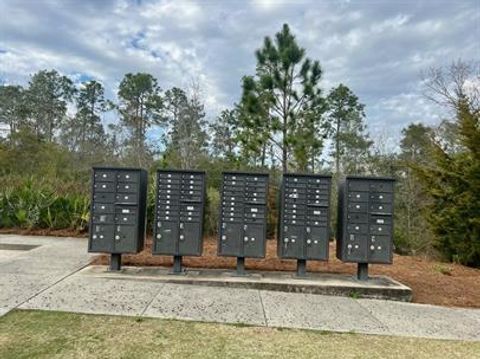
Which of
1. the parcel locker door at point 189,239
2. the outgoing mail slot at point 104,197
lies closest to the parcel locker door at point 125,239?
the outgoing mail slot at point 104,197

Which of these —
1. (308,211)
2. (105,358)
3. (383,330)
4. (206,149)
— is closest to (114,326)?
(105,358)

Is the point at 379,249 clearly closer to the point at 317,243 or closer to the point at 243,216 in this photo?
the point at 317,243

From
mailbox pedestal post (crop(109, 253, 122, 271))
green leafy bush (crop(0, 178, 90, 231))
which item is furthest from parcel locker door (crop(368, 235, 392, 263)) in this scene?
green leafy bush (crop(0, 178, 90, 231))

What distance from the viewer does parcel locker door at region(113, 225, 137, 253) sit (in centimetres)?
514

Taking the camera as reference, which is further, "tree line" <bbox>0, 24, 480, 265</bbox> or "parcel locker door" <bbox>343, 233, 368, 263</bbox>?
"tree line" <bbox>0, 24, 480, 265</bbox>

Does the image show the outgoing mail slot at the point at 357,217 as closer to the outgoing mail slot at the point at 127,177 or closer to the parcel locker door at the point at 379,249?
the parcel locker door at the point at 379,249

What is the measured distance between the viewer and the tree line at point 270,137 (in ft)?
28.7

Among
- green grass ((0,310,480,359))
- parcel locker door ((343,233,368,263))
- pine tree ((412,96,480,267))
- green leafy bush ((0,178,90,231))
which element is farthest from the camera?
green leafy bush ((0,178,90,231))

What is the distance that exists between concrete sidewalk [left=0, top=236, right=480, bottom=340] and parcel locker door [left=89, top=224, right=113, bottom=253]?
382 millimetres

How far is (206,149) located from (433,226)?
10.8 metres

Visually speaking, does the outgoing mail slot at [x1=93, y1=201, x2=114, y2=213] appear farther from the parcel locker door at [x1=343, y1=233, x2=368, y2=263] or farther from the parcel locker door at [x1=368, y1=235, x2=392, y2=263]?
the parcel locker door at [x1=368, y1=235, x2=392, y2=263]

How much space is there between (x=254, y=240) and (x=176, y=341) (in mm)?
2265

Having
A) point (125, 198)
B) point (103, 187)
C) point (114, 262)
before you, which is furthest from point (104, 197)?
point (114, 262)

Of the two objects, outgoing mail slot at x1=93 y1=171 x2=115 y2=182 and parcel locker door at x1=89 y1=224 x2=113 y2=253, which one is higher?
outgoing mail slot at x1=93 y1=171 x2=115 y2=182
